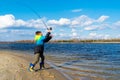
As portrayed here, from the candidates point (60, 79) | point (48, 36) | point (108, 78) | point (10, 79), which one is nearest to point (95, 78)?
point (108, 78)

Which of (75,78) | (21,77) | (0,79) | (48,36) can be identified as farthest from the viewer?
(48,36)

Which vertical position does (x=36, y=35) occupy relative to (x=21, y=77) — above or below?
above

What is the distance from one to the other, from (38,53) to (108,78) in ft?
14.4

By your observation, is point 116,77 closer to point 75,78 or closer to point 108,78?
point 108,78

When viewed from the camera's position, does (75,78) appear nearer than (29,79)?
No

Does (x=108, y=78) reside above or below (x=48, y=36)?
below

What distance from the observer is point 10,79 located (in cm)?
1249

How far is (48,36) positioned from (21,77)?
10.4ft

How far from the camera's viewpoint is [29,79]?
1289 cm

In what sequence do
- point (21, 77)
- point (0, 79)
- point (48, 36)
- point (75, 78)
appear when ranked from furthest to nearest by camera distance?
point (48, 36), point (75, 78), point (21, 77), point (0, 79)

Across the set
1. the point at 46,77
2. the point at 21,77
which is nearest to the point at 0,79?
the point at 21,77

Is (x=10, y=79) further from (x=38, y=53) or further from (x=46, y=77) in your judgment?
(x=38, y=53)

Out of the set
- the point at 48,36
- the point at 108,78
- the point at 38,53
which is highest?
the point at 48,36

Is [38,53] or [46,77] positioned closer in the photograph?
[46,77]
